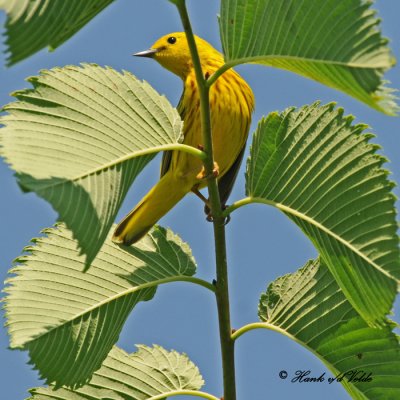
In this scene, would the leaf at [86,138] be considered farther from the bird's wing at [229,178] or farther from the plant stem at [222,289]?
the bird's wing at [229,178]

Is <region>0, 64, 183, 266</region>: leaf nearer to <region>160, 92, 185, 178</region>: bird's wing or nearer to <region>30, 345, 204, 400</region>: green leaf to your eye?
<region>30, 345, 204, 400</region>: green leaf

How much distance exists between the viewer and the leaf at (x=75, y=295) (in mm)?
2467

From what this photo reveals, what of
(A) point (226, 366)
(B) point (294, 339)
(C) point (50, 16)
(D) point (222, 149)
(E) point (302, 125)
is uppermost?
(D) point (222, 149)

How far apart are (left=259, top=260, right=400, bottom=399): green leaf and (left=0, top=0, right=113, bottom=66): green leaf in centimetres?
117

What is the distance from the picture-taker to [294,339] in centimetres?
265

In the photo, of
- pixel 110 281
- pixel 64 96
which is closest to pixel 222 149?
pixel 110 281

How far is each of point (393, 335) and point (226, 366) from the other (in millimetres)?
508

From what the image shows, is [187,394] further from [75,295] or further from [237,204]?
[237,204]

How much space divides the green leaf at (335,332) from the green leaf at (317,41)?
827 mm

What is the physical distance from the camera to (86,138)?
Result: 2.18m

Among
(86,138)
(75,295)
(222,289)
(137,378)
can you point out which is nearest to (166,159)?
(137,378)

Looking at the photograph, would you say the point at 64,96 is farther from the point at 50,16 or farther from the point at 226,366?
the point at 226,366

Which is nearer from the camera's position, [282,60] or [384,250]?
[282,60]

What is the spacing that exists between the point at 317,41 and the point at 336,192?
52 centimetres
